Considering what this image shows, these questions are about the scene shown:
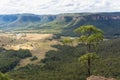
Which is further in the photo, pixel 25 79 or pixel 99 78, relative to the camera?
pixel 25 79

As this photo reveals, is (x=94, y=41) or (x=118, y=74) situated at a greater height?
(x=94, y=41)

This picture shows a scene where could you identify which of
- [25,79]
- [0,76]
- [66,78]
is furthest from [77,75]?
[0,76]

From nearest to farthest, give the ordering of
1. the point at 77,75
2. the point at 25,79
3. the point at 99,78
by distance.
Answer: the point at 99,78
the point at 25,79
the point at 77,75

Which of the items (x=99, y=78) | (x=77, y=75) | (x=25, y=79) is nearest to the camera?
(x=99, y=78)

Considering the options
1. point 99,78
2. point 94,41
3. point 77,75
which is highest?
point 94,41

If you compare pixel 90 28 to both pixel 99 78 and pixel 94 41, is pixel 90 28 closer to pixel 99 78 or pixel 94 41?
pixel 94 41

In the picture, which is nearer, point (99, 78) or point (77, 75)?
point (99, 78)

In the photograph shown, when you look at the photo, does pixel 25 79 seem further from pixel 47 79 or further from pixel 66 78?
pixel 66 78

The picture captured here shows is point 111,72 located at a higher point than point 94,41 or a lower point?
lower

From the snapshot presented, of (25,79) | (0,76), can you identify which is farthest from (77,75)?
(0,76)
